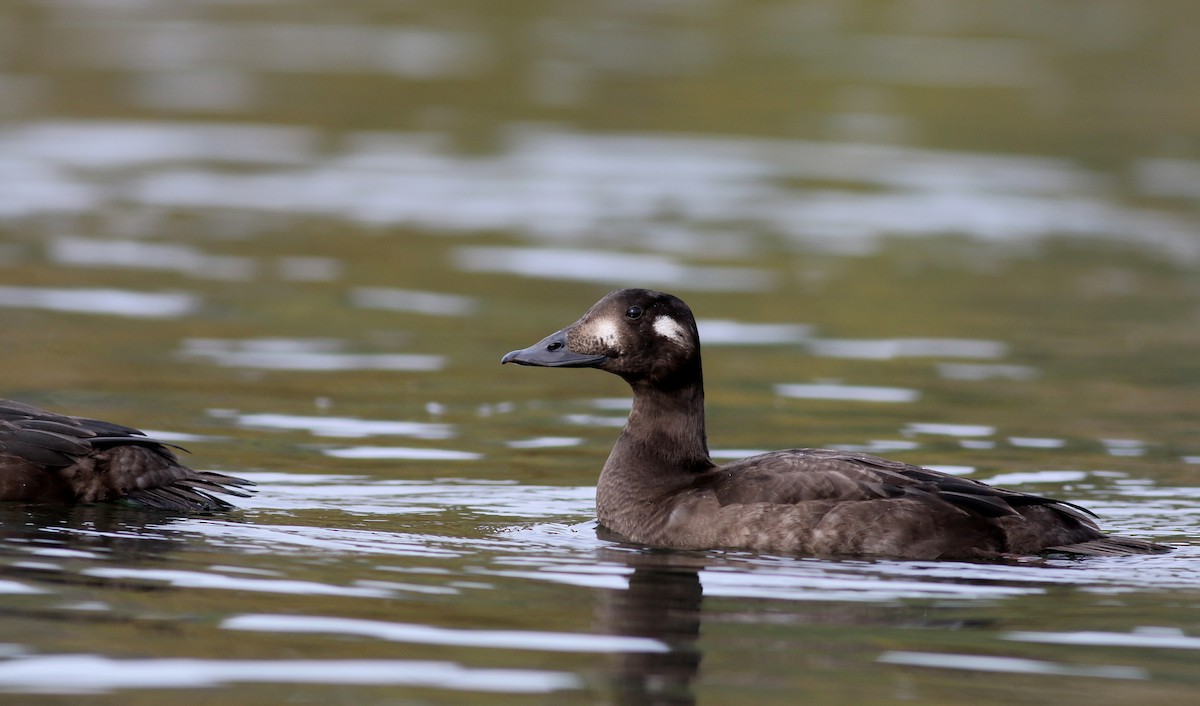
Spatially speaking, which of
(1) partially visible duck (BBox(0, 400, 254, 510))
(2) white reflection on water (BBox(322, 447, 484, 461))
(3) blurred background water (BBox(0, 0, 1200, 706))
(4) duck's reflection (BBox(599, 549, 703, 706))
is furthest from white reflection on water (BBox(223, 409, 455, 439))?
(4) duck's reflection (BBox(599, 549, 703, 706))

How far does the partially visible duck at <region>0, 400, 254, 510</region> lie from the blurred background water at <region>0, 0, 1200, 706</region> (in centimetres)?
30

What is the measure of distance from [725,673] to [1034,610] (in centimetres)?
161

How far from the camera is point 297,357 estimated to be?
47.1 feet

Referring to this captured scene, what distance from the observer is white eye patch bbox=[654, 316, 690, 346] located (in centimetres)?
980

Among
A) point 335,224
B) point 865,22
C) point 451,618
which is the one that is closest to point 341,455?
point 451,618

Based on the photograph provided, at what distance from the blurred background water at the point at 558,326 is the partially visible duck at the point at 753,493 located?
0.54 ft

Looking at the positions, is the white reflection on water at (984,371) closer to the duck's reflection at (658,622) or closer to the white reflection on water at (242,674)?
the duck's reflection at (658,622)

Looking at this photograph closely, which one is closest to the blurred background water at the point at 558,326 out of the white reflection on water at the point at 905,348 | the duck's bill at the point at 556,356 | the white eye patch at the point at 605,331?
the white reflection on water at the point at 905,348

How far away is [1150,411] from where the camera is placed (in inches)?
516

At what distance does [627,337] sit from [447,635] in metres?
2.78

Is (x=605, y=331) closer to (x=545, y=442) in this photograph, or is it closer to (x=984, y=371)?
(x=545, y=442)

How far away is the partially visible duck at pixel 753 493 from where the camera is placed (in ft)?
29.2

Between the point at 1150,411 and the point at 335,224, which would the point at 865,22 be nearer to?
the point at 335,224

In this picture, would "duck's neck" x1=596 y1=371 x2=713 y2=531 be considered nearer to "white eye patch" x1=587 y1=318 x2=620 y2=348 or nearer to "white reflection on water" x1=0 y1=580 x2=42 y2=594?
"white eye patch" x1=587 y1=318 x2=620 y2=348
